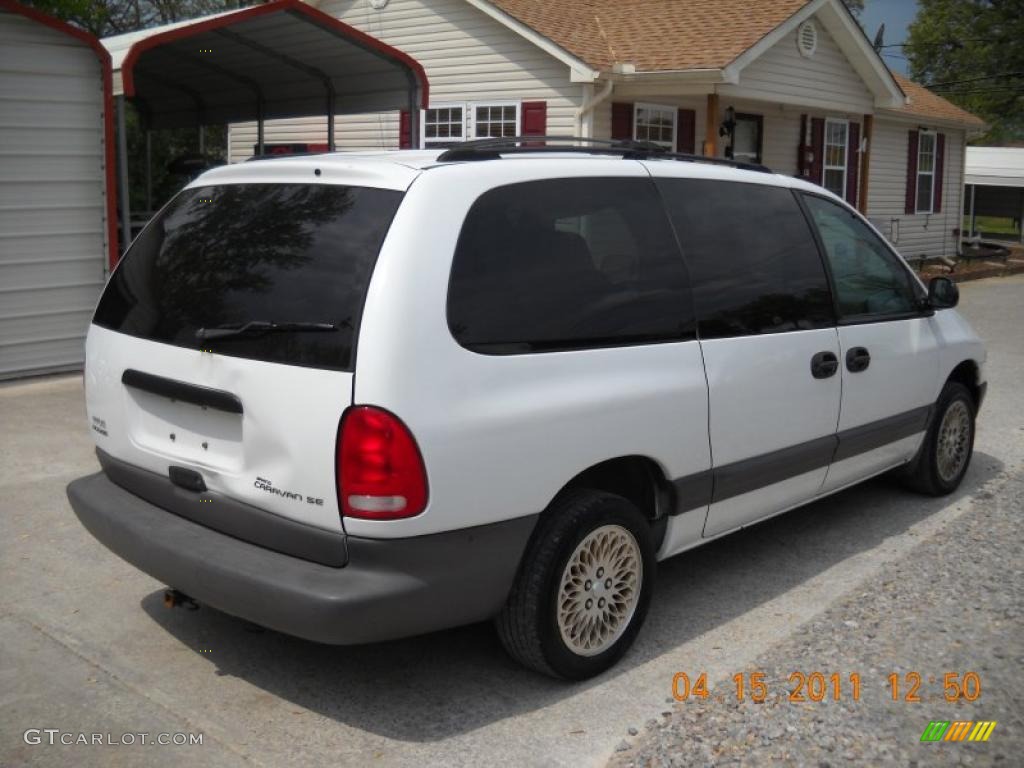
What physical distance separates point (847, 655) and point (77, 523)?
3.83 m

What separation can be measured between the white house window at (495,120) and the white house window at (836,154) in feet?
22.2

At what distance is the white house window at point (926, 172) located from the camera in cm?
2373

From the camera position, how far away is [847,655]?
4.23 meters

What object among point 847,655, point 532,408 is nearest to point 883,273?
point 847,655

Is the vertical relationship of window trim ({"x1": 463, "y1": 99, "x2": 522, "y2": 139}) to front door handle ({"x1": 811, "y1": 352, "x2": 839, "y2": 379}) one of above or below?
above

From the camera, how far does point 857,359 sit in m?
5.31

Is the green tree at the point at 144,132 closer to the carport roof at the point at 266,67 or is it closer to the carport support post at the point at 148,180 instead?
the carport support post at the point at 148,180

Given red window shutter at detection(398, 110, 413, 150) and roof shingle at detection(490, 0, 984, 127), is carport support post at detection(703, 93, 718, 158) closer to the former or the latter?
roof shingle at detection(490, 0, 984, 127)

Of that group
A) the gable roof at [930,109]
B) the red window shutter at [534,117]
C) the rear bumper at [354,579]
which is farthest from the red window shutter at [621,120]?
the rear bumper at [354,579]

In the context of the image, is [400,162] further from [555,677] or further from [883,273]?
[883,273]

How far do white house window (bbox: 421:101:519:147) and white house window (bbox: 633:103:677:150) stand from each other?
172 cm

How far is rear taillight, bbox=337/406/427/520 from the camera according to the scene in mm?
3377

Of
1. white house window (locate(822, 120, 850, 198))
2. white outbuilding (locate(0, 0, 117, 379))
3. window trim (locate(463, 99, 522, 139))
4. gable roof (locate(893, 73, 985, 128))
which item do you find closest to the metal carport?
white outbuilding (locate(0, 0, 117, 379))

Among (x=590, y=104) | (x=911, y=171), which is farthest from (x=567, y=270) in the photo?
(x=911, y=171)
